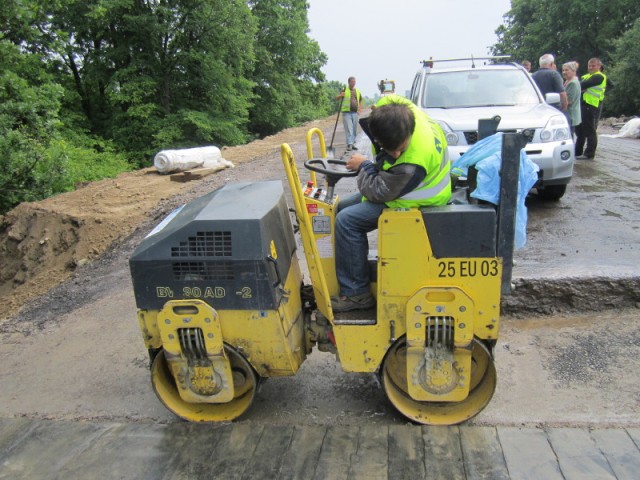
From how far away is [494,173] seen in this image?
112 inches

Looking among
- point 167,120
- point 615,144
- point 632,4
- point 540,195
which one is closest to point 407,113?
point 540,195

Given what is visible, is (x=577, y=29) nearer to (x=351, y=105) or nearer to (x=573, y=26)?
(x=573, y=26)

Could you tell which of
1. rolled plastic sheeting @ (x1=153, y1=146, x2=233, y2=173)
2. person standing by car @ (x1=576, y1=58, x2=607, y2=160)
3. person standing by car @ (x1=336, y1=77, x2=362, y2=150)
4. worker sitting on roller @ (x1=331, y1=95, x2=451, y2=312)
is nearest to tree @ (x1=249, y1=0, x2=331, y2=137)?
person standing by car @ (x1=336, y1=77, x2=362, y2=150)

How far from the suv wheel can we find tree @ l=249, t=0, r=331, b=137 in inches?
934

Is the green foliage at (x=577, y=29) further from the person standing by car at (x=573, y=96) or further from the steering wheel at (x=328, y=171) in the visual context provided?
the steering wheel at (x=328, y=171)

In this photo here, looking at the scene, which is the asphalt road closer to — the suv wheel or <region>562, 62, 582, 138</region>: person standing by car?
the suv wheel

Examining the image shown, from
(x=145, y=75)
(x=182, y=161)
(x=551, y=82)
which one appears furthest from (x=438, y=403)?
(x=145, y=75)

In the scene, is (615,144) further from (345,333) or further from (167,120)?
(167,120)

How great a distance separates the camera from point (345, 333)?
3.09m

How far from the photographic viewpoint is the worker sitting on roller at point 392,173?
2.78 m

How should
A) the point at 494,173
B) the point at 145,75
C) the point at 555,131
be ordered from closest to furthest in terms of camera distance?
the point at 494,173 → the point at 555,131 → the point at 145,75

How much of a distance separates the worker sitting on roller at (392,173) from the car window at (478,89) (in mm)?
4482

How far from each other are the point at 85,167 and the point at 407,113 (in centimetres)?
1727

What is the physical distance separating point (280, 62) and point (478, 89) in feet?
85.5
